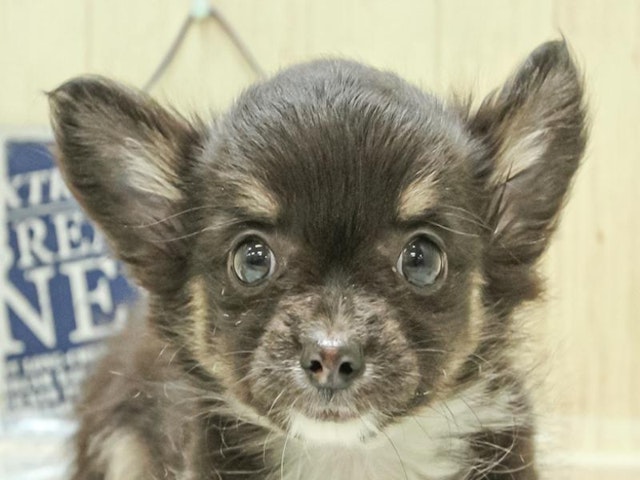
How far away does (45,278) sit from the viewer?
2447 mm

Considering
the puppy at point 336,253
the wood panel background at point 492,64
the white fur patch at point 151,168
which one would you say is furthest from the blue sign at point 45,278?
the white fur patch at point 151,168

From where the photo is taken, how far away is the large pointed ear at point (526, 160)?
4.38 feet

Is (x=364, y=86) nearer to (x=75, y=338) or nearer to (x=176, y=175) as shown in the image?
(x=176, y=175)

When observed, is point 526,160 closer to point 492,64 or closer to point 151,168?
point 151,168

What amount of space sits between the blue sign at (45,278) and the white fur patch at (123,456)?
2.29 ft

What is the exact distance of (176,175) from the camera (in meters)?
1.38

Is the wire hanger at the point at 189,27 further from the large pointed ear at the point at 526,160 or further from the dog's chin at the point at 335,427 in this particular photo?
the dog's chin at the point at 335,427

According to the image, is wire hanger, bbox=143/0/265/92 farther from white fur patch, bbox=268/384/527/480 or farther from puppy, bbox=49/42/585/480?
white fur patch, bbox=268/384/527/480

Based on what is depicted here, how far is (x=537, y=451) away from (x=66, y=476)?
947 mm

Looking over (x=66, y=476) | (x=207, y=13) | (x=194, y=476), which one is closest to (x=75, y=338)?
(x=66, y=476)

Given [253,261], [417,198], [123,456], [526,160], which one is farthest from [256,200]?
[123,456]

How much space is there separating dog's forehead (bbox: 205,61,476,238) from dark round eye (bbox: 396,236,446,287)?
48mm

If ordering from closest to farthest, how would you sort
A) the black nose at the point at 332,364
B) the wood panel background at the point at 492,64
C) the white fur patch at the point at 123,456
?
the black nose at the point at 332,364
the white fur patch at the point at 123,456
the wood panel background at the point at 492,64

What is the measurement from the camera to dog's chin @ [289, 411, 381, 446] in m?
1.15
